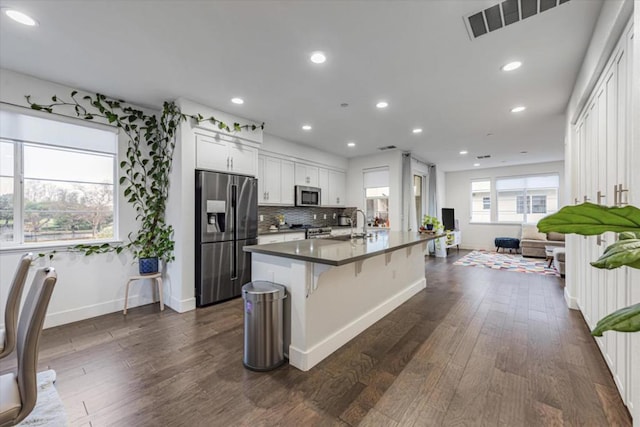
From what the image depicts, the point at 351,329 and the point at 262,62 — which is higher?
the point at 262,62

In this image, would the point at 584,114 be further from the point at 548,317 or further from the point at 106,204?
the point at 106,204

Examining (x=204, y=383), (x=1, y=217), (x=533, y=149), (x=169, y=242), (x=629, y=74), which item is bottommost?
(x=204, y=383)

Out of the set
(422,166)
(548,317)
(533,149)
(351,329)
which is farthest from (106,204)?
(533,149)

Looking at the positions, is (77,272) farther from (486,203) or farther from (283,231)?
(486,203)

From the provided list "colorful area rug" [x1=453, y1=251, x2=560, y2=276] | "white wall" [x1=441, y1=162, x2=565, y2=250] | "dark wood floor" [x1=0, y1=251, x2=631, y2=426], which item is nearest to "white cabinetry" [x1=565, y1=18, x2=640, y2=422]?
"dark wood floor" [x1=0, y1=251, x2=631, y2=426]

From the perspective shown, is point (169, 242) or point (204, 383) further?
point (169, 242)

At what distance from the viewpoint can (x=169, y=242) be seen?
11.7ft

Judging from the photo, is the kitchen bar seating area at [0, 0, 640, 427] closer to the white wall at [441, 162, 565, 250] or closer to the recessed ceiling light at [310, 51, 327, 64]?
the recessed ceiling light at [310, 51, 327, 64]

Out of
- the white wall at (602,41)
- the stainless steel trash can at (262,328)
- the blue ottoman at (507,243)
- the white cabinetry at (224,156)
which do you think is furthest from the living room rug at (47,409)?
the blue ottoman at (507,243)

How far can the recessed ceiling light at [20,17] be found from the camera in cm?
194

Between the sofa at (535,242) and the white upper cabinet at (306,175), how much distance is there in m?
5.98

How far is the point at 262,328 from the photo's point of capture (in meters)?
2.12

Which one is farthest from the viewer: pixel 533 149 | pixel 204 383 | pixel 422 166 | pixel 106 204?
pixel 422 166

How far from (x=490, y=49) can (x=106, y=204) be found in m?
4.57
